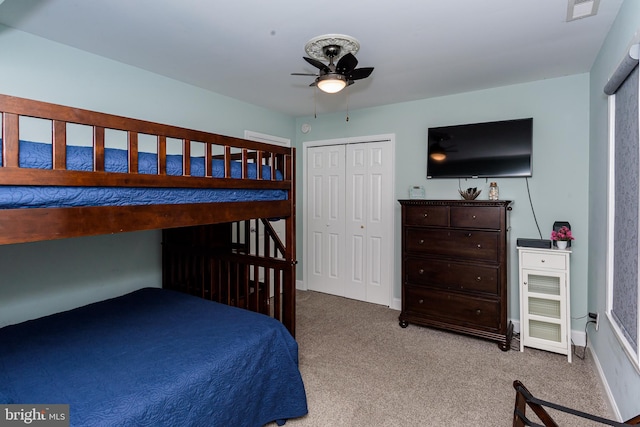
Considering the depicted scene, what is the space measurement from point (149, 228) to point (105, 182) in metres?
0.27

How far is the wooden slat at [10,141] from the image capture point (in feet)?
3.76

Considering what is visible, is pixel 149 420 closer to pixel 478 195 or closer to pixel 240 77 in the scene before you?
pixel 240 77

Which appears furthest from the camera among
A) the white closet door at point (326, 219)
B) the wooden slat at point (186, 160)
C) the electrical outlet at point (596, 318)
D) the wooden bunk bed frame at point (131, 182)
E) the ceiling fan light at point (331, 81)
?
the white closet door at point (326, 219)

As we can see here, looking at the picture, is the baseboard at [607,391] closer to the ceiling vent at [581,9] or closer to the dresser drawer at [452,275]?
the dresser drawer at [452,275]

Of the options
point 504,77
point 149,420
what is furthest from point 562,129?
point 149,420

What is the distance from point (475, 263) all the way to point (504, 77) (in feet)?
5.59

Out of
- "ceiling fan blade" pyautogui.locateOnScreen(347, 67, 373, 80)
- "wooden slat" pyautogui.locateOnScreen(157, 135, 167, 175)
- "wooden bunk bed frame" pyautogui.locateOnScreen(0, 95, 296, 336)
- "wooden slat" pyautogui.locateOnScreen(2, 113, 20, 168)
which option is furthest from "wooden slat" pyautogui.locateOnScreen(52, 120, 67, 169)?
"ceiling fan blade" pyautogui.locateOnScreen(347, 67, 373, 80)

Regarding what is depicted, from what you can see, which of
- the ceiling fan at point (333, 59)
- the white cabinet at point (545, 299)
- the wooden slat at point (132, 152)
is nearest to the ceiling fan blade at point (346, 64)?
the ceiling fan at point (333, 59)

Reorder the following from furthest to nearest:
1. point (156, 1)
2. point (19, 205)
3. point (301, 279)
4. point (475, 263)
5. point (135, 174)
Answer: point (301, 279) < point (475, 263) < point (156, 1) < point (135, 174) < point (19, 205)

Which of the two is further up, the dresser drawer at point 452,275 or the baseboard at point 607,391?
the dresser drawer at point 452,275

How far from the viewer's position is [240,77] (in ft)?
10.0

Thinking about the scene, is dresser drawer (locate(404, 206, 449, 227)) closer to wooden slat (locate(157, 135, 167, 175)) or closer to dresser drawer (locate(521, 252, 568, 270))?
dresser drawer (locate(521, 252, 568, 270))

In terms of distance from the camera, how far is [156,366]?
61.9 inches

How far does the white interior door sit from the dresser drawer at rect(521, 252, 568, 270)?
57.4 inches
